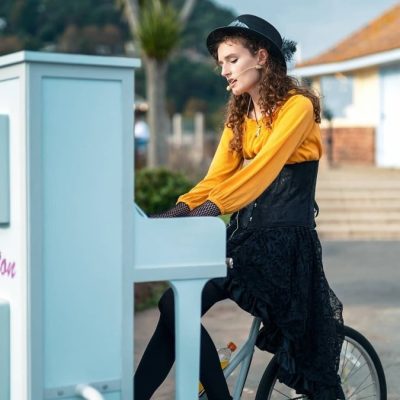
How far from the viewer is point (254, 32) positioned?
345 centimetres

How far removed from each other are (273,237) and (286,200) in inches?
5.7

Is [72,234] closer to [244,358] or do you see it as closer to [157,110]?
[244,358]

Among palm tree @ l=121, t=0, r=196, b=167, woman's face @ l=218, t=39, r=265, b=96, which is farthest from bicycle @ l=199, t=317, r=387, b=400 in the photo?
palm tree @ l=121, t=0, r=196, b=167

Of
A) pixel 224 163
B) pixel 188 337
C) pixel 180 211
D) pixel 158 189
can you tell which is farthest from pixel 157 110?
pixel 188 337

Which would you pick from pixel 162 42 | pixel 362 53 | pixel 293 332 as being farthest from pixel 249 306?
pixel 362 53

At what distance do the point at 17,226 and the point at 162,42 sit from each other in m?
12.7

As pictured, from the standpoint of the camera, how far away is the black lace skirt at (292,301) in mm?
3514

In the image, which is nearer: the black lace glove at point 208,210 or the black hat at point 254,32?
the black lace glove at point 208,210

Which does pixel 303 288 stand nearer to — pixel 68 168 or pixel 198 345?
pixel 198 345

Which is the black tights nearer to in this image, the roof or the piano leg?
the piano leg

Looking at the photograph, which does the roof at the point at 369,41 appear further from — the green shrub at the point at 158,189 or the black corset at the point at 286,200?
the black corset at the point at 286,200

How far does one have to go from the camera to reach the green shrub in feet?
36.0

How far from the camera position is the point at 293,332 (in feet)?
11.7

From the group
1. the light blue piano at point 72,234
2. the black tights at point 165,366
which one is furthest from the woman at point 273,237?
the light blue piano at point 72,234
